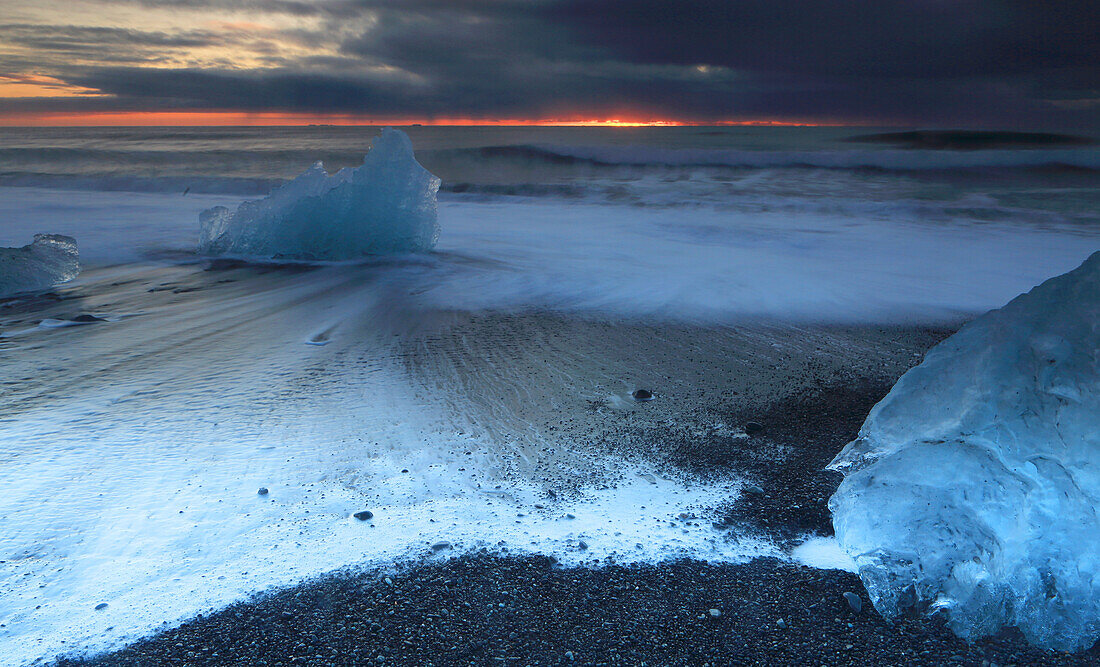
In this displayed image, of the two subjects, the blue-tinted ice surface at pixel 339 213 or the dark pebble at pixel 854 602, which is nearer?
the dark pebble at pixel 854 602

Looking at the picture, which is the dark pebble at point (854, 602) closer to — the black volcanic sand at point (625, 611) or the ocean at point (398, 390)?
the black volcanic sand at point (625, 611)

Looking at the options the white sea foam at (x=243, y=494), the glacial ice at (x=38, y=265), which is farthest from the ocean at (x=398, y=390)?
the glacial ice at (x=38, y=265)

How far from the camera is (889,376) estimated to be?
11.9ft

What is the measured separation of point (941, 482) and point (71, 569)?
8.47 feet

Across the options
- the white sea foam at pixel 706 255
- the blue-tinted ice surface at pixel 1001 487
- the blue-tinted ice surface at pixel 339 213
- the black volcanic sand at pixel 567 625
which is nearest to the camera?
the black volcanic sand at pixel 567 625

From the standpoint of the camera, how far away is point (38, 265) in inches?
221

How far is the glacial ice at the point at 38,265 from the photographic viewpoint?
17.7 ft

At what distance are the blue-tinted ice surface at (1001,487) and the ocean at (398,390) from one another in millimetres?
348

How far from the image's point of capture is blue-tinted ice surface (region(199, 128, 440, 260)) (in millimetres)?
6574

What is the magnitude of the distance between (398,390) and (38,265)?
4.32m

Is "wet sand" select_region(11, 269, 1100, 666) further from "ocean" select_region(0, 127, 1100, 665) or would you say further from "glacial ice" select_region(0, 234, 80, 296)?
"glacial ice" select_region(0, 234, 80, 296)

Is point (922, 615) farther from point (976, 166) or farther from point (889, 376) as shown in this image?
point (976, 166)

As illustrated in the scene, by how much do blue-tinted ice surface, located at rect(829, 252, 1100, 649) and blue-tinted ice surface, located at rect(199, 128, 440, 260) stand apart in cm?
542

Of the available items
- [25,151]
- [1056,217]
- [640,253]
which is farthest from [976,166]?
[25,151]
